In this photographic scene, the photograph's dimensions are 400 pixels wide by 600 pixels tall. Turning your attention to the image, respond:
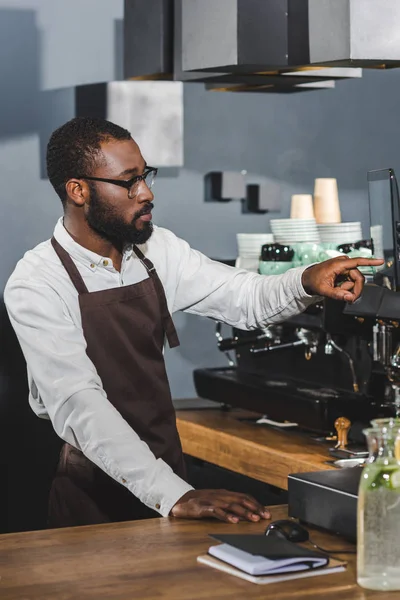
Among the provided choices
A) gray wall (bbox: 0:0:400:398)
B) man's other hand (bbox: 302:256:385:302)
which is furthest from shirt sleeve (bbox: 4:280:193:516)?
gray wall (bbox: 0:0:400:398)

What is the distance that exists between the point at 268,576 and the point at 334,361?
177cm

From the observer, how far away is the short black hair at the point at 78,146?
2791mm

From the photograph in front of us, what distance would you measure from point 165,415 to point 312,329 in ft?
2.97

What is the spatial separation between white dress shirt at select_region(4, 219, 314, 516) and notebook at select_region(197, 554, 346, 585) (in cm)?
38

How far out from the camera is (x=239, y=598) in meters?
1.78

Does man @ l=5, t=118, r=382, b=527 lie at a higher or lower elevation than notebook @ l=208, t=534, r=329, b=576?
higher

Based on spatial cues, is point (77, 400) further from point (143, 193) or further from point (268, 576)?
point (268, 576)

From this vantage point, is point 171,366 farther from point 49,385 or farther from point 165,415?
point 49,385

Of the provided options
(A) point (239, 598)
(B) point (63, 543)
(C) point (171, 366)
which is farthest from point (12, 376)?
(A) point (239, 598)

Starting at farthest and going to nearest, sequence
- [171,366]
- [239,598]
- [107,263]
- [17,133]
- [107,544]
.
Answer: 1. [171,366]
2. [17,133]
3. [107,263]
4. [107,544]
5. [239,598]

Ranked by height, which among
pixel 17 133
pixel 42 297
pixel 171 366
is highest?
pixel 17 133

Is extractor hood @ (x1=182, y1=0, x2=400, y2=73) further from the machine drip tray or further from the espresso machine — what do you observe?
the machine drip tray

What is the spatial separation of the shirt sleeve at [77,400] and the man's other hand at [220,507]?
0.11 feet

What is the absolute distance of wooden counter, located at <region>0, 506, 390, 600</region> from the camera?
1809mm
